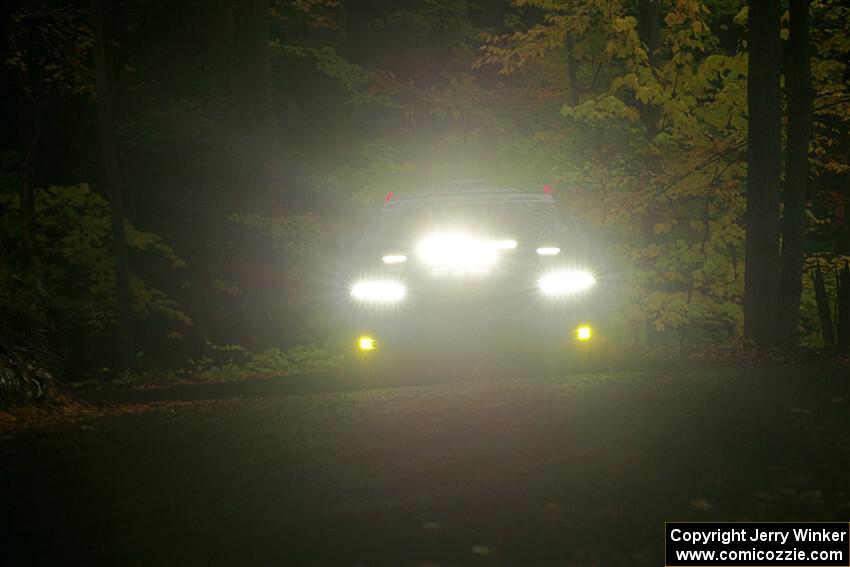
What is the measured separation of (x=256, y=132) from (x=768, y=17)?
1241cm

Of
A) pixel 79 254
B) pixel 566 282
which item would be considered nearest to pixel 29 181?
pixel 79 254

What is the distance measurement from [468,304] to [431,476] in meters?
4.82

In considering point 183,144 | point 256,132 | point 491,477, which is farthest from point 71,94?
point 491,477

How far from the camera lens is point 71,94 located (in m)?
24.7

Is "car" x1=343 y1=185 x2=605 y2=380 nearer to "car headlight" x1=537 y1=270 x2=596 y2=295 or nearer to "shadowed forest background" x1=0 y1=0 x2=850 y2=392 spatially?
"car headlight" x1=537 y1=270 x2=596 y2=295

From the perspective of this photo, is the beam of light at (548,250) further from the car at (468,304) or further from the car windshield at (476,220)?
the car windshield at (476,220)

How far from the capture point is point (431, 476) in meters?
6.00

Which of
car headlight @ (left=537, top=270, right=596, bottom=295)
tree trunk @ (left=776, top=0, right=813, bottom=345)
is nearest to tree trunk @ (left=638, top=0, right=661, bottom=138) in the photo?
tree trunk @ (left=776, top=0, right=813, bottom=345)

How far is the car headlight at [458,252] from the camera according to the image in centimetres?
1089

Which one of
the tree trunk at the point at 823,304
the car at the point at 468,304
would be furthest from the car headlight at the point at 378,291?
the tree trunk at the point at 823,304

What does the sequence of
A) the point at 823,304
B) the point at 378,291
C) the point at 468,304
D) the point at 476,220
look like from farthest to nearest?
the point at 823,304 < the point at 476,220 < the point at 378,291 < the point at 468,304

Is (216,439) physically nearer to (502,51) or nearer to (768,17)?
(768,17)

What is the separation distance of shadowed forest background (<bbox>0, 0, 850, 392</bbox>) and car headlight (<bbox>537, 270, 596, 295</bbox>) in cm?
520

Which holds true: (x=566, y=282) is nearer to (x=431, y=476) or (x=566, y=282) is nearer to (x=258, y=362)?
(x=431, y=476)
